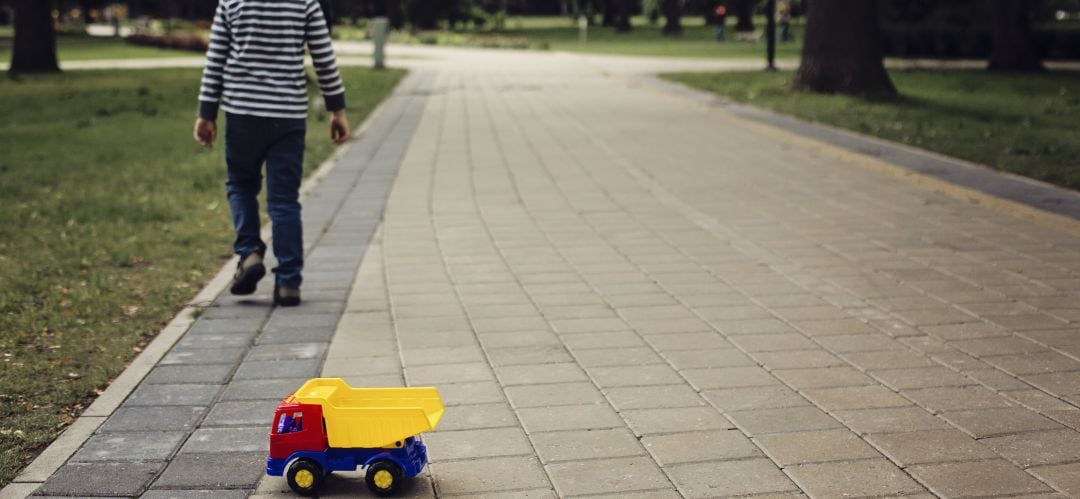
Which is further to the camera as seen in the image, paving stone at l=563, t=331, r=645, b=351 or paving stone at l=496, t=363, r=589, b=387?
paving stone at l=563, t=331, r=645, b=351

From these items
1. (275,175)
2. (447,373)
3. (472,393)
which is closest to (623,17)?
(275,175)

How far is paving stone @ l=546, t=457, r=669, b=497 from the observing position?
387 cm

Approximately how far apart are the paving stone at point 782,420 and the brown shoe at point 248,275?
9.54 ft

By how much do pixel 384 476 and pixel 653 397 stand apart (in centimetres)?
134

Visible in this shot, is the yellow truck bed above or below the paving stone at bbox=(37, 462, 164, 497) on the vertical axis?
above

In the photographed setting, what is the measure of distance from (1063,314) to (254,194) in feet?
13.5

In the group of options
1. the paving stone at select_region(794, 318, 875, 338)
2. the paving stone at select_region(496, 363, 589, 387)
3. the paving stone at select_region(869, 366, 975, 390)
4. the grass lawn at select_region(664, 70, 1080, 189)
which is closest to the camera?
the paving stone at select_region(869, 366, 975, 390)

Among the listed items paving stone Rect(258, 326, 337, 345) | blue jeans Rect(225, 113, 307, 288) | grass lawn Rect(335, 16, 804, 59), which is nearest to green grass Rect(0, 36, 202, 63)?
grass lawn Rect(335, 16, 804, 59)

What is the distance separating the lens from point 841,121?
15305 millimetres

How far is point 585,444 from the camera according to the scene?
4266mm

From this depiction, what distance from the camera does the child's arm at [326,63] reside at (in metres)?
6.39

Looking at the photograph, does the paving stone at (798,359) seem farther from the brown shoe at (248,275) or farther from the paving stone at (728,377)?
the brown shoe at (248,275)

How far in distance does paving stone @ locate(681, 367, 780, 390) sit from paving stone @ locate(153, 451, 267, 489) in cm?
176

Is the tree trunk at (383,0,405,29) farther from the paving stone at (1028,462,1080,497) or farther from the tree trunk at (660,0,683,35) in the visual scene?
the paving stone at (1028,462,1080,497)
